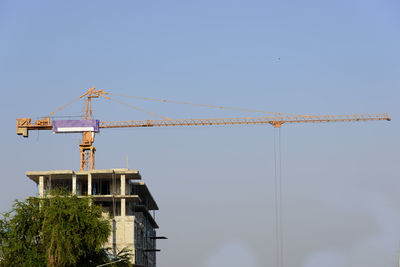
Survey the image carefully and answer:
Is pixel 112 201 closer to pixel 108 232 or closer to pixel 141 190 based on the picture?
pixel 141 190

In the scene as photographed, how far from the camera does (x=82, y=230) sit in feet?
353

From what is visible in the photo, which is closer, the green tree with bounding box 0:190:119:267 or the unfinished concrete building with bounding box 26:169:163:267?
the green tree with bounding box 0:190:119:267

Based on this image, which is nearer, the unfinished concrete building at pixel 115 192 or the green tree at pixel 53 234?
the green tree at pixel 53 234

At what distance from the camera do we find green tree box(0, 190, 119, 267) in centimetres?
10350

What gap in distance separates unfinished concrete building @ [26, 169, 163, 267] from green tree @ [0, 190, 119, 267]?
5368cm

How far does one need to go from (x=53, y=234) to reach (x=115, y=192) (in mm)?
70441

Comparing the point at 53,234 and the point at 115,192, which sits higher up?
the point at 115,192

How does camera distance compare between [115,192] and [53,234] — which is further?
[115,192]

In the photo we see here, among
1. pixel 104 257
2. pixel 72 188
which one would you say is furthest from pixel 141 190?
pixel 104 257

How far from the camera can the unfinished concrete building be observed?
166500 mm

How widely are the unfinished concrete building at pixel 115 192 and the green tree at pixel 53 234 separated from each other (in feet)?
176

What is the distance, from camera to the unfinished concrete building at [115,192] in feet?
546

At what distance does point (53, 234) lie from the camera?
104 m

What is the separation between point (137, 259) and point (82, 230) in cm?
6645
